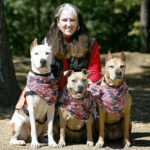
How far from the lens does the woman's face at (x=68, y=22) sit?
586 centimetres

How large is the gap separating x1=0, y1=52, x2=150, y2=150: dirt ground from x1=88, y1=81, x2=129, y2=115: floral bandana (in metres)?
0.59

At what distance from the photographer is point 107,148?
17.7 feet

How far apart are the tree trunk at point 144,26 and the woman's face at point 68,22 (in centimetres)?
1174

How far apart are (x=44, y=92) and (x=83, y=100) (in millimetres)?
566

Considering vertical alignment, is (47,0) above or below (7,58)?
above

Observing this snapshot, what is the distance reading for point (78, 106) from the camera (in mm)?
5324

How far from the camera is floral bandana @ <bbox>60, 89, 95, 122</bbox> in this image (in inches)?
209

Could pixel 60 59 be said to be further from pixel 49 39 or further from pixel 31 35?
pixel 31 35

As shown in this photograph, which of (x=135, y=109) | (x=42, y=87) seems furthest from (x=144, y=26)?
(x=42, y=87)

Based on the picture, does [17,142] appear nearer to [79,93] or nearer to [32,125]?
[32,125]

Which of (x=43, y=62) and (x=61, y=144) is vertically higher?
(x=43, y=62)

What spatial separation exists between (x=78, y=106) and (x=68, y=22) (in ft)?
4.56

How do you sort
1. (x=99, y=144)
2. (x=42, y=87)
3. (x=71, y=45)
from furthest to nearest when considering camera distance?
(x=71, y=45) → (x=99, y=144) → (x=42, y=87)

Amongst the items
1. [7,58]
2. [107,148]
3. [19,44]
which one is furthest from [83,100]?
[19,44]
